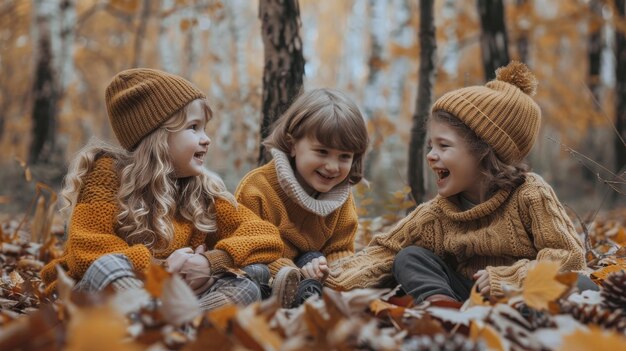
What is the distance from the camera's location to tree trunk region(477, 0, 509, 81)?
6.10 metres

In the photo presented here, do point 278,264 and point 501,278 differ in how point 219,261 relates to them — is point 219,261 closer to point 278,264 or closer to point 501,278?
point 278,264

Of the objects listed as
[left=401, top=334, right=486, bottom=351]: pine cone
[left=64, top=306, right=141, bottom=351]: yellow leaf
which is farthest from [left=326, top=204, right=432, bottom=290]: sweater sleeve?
[left=64, top=306, right=141, bottom=351]: yellow leaf

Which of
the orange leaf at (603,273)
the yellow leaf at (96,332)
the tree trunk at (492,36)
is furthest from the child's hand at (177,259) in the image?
the tree trunk at (492,36)

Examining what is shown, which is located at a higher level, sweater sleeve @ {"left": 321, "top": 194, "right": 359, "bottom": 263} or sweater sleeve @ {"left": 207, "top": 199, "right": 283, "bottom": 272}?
sweater sleeve @ {"left": 207, "top": 199, "right": 283, "bottom": 272}

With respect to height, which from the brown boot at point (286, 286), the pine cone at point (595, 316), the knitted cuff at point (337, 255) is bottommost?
the knitted cuff at point (337, 255)

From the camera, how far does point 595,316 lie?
5.53 feet

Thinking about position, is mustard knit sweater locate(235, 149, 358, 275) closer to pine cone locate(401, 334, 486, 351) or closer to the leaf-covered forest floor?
the leaf-covered forest floor

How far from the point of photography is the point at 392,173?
10.4 metres

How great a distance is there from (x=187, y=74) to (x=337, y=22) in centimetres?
1724

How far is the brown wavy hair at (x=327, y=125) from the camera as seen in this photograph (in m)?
2.96

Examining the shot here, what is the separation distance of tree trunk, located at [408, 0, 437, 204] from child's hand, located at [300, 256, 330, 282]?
1.55 meters

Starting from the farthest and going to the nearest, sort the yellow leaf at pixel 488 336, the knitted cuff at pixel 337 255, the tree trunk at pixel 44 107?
1. the tree trunk at pixel 44 107
2. the knitted cuff at pixel 337 255
3. the yellow leaf at pixel 488 336

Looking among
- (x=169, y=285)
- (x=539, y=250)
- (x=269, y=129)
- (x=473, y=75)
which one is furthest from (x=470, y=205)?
(x=473, y=75)

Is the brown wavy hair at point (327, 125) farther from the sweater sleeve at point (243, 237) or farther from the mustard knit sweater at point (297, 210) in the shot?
the sweater sleeve at point (243, 237)
